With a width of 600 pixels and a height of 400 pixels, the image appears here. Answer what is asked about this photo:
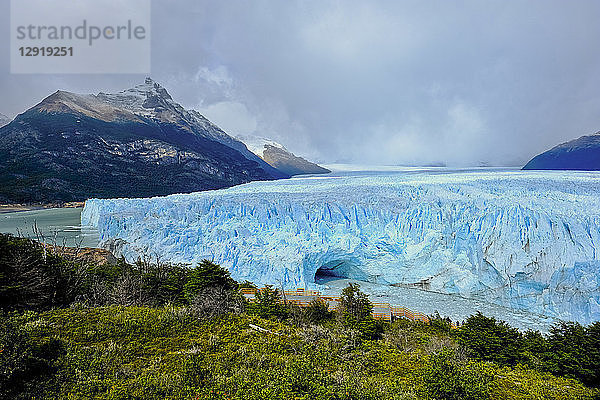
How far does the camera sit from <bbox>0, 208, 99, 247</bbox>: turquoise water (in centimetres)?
1633

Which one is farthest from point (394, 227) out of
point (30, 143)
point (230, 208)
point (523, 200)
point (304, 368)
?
point (30, 143)

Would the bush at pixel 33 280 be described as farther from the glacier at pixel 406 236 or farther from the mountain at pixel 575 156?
the mountain at pixel 575 156

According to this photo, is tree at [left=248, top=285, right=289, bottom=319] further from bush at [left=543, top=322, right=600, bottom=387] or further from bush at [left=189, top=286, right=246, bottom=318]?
bush at [left=543, top=322, right=600, bottom=387]

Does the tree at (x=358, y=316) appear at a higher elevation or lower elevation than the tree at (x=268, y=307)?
lower

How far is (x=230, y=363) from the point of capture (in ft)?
14.6

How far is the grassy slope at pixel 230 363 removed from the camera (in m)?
3.63

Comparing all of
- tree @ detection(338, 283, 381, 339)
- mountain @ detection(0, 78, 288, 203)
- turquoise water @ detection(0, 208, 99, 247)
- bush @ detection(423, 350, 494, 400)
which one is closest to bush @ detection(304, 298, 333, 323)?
tree @ detection(338, 283, 381, 339)

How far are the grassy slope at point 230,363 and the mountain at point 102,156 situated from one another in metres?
37.3

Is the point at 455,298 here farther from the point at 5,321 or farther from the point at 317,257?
the point at 5,321

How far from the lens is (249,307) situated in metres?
7.64

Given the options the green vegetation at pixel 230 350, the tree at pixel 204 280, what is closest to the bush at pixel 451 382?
the green vegetation at pixel 230 350

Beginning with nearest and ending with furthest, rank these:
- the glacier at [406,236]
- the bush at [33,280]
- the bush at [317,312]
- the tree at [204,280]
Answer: the bush at [33,280] < the tree at [204,280] < the bush at [317,312] < the glacier at [406,236]

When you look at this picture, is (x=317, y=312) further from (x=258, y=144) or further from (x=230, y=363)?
(x=258, y=144)

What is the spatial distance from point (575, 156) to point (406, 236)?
82.0 ft
